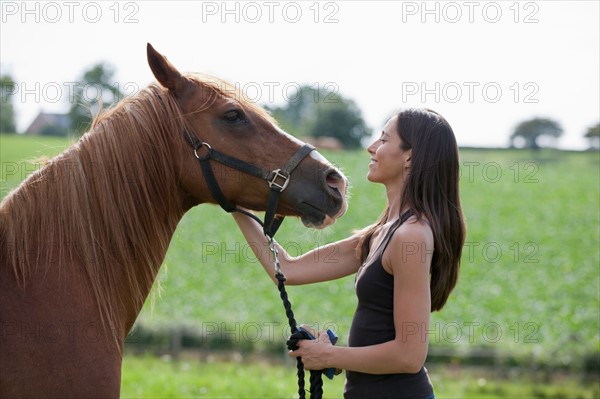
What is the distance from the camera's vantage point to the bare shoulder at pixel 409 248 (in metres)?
2.54

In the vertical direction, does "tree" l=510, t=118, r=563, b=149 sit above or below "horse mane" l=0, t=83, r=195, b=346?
above

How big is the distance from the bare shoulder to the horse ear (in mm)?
1359

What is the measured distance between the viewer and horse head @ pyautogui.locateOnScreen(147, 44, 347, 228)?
3051 millimetres

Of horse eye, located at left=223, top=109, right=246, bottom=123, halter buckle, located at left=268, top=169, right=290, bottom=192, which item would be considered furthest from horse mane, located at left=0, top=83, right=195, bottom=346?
halter buckle, located at left=268, top=169, right=290, bottom=192

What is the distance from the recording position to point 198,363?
12297mm

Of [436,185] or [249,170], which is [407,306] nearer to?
[436,185]

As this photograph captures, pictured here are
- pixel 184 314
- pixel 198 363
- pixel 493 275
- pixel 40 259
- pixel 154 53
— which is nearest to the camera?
pixel 40 259

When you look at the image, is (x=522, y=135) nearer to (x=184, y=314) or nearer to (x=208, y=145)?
(x=184, y=314)

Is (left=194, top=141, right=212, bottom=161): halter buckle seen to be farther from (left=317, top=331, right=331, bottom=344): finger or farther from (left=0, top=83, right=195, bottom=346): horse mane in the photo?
(left=317, top=331, right=331, bottom=344): finger

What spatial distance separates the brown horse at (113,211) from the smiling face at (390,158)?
24cm

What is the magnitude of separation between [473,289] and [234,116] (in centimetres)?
1846

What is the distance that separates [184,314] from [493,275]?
11.1 m

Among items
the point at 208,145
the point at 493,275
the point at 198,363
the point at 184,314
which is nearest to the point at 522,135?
the point at 493,275

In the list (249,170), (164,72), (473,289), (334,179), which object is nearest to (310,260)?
(334,179)
